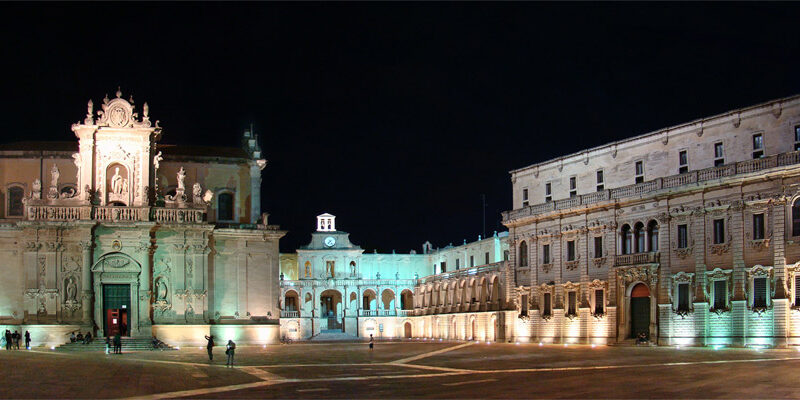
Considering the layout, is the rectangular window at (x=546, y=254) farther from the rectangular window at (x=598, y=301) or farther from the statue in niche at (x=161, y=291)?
the statue in niche at (x=161, y=291)

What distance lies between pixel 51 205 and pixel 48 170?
22.0 feet

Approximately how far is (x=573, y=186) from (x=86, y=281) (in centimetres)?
3684

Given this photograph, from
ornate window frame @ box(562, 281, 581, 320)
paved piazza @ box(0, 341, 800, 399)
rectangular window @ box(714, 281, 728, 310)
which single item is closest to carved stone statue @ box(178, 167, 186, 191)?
paved piazza @ box(0, 341, 800, 399)

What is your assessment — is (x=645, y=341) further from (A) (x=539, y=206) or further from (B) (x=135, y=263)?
(B) (x=135, y=263)

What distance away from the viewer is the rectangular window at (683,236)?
208 ft

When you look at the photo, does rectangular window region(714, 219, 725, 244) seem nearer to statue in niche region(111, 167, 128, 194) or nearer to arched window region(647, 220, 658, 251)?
arched window region(647, 220, 658, 251)

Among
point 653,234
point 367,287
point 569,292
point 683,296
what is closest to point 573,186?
point 569,292

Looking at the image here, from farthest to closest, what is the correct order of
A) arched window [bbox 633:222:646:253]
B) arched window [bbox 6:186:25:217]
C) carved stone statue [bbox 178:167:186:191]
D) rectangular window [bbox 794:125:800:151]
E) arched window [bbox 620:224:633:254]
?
arched window [bbox 6:186:25:217], carved stone statue [bbox 178:167:186:191], arched window [bbox 620:224:633:254], arched window [bbox 633:222:646:253], rectangular window [bbox 794:125:800:151]

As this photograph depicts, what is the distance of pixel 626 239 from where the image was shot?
69.3 m

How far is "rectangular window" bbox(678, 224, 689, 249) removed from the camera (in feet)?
208

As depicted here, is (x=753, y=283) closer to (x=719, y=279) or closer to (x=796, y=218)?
(x=719, y=279)

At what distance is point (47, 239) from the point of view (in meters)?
67.2

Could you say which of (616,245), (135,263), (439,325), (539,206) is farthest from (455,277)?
(135,263)

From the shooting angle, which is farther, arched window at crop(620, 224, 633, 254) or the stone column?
arched window at crop(620, 224, 633, 254)
